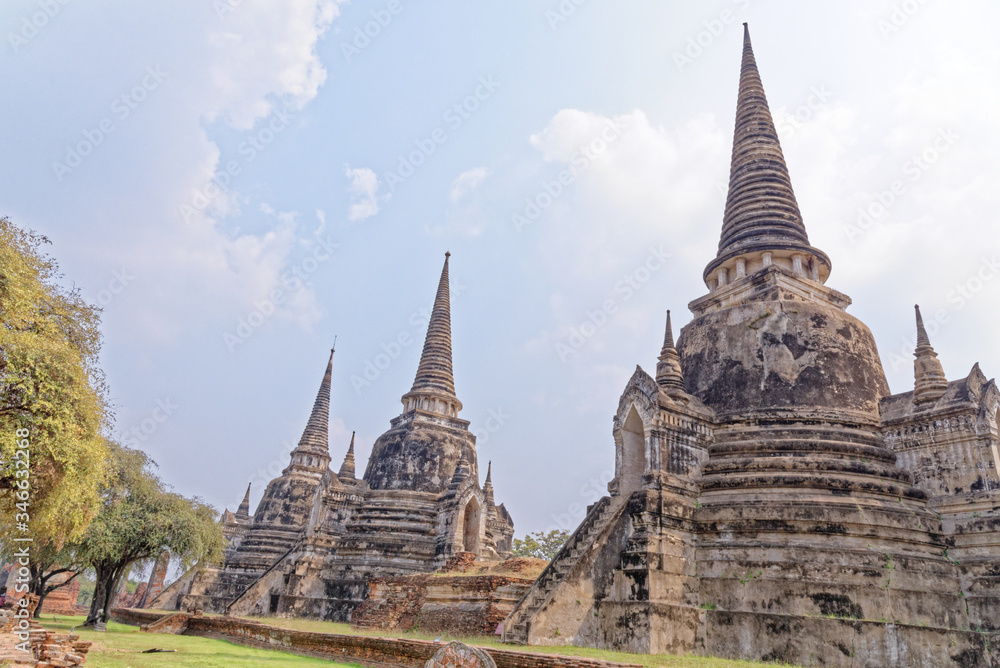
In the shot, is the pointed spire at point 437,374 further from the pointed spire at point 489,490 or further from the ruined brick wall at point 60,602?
the ruined brick wall at point 60,602

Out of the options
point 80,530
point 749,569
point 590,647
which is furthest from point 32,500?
point 749,569

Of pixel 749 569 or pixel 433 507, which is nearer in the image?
pixel 749 569

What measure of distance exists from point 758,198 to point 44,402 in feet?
58.8

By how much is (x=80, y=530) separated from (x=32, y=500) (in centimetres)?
115

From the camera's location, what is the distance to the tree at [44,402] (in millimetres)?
8766

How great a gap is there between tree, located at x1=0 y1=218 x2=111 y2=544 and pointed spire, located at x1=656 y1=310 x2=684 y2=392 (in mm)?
11339

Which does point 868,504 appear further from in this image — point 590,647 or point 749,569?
point 590,647

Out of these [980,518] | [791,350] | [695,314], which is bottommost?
[980,518]

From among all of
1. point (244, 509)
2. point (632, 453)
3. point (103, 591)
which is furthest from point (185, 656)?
point (244, 509)

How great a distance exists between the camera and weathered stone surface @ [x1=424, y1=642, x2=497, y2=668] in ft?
23.7

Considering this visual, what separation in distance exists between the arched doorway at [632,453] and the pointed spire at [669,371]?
3.16 ft

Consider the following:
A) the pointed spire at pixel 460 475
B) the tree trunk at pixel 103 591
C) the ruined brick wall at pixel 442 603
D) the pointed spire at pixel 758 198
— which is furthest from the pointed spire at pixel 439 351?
the pointed spire at pixel 758 198

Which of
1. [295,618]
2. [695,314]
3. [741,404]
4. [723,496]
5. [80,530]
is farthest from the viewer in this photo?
[295,618]

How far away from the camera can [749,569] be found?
12.7m
